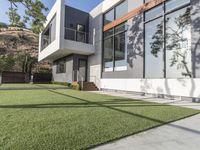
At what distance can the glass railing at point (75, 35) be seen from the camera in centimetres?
1484

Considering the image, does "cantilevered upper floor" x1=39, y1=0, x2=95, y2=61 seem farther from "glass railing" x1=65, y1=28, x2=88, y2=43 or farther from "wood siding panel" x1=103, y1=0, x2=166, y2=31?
"wood siding panel" x1=103, y1=0, x2=166, y2=31

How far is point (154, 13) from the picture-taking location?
9672mm

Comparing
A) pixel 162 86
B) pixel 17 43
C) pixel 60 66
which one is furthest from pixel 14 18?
pixel 17 43

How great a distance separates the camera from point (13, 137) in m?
2.76

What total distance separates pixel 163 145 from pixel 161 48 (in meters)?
7.24

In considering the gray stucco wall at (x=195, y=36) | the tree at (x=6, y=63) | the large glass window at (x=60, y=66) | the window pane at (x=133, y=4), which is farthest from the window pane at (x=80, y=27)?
the tree at (x=6, y=63)

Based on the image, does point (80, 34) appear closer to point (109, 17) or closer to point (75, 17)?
point (75, 17)

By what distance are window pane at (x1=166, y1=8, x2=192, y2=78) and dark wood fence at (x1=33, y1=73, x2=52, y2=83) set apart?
57.2ft

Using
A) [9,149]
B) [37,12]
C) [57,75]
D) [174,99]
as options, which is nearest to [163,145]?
[9,149]

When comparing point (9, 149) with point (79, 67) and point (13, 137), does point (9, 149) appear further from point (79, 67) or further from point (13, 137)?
point (79, 67)

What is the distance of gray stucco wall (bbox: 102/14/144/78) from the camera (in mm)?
10352

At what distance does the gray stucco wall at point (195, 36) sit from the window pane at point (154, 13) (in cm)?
184

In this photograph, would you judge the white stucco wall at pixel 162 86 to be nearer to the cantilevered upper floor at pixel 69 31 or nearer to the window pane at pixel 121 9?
the cantilevered upper floor at pixel 69 31

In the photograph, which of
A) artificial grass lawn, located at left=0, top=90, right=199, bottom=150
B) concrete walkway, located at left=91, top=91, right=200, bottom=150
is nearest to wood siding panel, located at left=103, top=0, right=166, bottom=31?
artificial grass lawn, located at left=0, top=90, right=199, bottom=150
